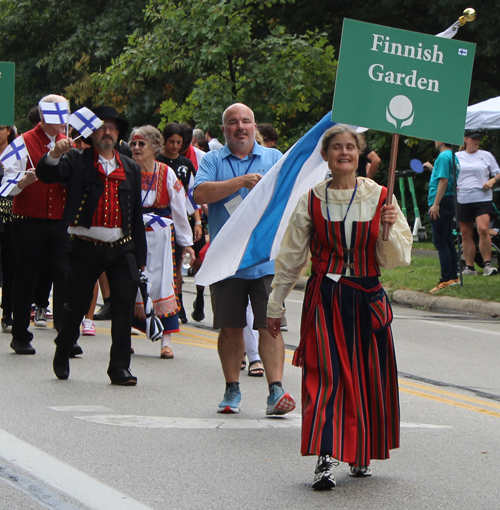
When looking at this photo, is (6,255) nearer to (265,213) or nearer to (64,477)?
(265,213)

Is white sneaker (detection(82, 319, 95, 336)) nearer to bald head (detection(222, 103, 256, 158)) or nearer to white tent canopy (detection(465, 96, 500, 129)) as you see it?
bald head (detection(222, 103, 256, 158))

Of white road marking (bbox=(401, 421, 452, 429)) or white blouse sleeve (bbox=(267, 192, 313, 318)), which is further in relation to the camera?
white road marking (bbox=(401, 421, 452, 429))

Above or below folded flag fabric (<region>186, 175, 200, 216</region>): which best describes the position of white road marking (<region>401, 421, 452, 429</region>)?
below

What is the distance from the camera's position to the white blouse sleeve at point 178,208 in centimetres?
898

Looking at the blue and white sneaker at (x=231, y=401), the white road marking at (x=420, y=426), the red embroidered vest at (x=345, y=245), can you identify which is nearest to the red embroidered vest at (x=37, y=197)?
the blue and white sneaker at (x=231, y=401)

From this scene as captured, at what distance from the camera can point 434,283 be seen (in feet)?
43.9

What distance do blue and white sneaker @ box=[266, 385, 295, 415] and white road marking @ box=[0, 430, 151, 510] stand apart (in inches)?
60.3

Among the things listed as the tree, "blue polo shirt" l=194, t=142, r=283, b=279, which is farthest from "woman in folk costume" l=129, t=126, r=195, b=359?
the tree

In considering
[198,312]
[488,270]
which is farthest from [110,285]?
[488,270]

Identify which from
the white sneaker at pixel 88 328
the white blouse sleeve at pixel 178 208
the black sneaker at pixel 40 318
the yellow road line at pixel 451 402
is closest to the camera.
→ the yellow road line at pixel 451 402

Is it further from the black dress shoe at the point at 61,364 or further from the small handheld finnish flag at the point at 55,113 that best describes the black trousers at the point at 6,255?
the black dress shoe at the point at 61,364

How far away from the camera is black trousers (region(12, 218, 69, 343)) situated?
327 inches

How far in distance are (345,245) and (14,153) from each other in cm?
426

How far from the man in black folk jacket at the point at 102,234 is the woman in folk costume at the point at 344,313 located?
2.37 m
